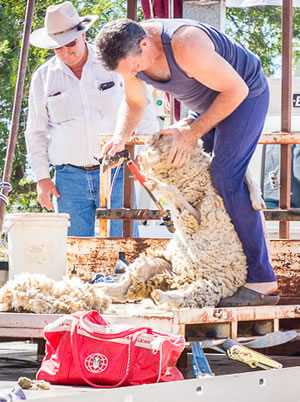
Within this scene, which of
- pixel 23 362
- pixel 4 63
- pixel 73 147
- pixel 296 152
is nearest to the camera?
pixel 23 362

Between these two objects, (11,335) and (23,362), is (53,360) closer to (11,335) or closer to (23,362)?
(11,335)

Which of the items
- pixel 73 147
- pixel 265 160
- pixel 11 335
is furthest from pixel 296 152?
pixel 11 335

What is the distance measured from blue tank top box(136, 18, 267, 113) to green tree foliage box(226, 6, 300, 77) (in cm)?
1423

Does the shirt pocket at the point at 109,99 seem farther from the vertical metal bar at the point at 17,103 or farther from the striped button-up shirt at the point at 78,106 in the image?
the vertical metal bar at the point at 17,103

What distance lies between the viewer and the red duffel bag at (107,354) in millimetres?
2988

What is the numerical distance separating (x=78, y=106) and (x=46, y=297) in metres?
2.59

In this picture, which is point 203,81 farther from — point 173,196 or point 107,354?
point 107,354

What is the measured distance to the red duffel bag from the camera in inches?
118

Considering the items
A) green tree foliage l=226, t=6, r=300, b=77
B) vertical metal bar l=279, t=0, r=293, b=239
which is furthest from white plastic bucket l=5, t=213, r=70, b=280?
green tree foliage l=226, t=6, r=300, b=77

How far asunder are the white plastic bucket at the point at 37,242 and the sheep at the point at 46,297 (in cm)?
55

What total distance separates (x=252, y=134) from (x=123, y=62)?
2.55ft

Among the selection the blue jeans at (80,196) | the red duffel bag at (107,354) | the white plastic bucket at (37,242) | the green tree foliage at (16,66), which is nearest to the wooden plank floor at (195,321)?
the red duffel bag at (107,354)

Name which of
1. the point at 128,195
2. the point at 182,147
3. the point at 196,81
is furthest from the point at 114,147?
the point at 128,195

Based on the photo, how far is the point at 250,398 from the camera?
3.07 metres
